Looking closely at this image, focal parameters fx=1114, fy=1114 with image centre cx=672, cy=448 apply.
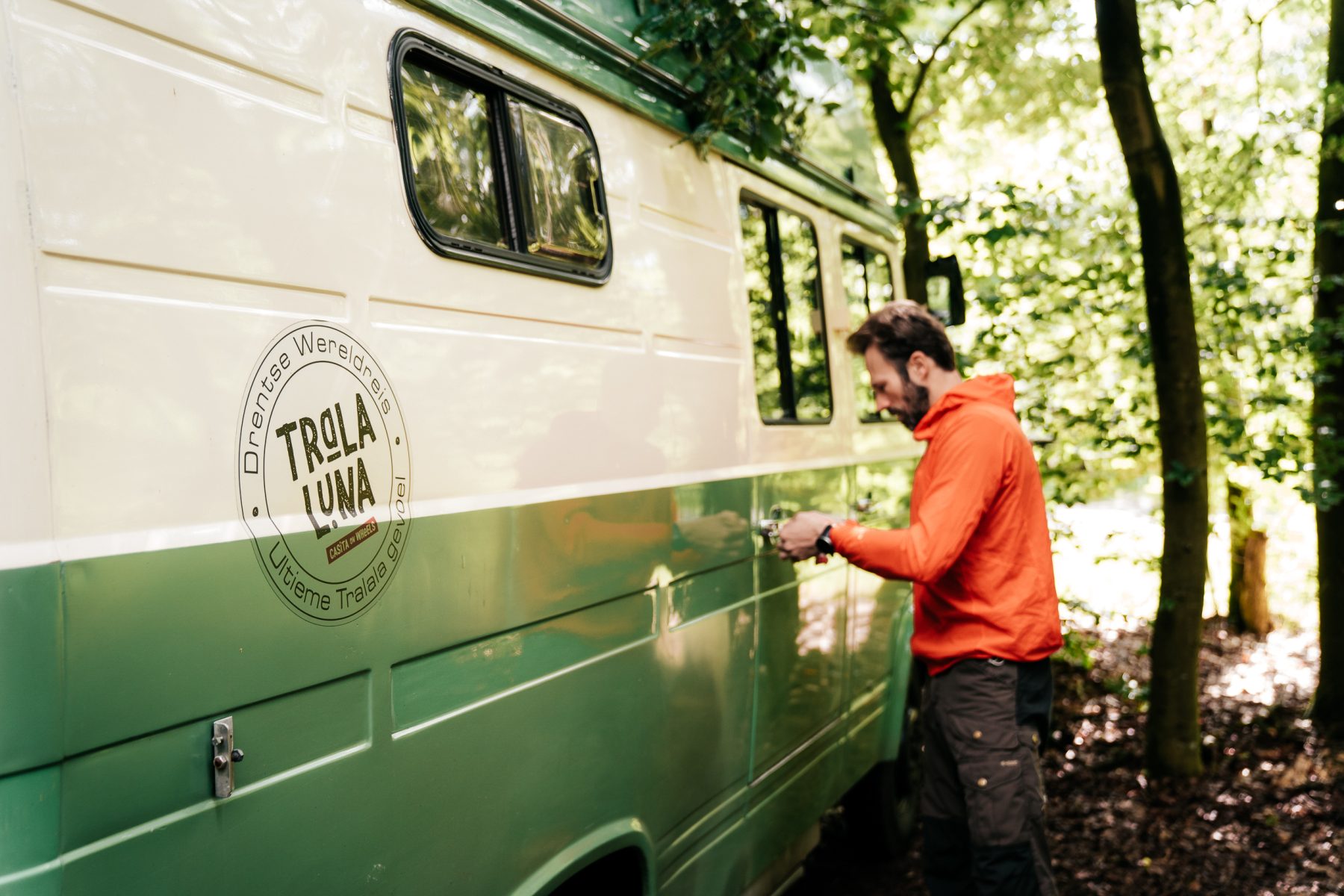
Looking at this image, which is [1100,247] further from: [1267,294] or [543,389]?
[543,389]

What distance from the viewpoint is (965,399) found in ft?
10.1

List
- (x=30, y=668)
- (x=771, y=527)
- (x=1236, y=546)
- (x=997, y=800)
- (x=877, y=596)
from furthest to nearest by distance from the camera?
(x=1236, y=546) → (x=877, y=596) → (x=771, y=527) → (x=997, y=800) → (x=30, y=668)

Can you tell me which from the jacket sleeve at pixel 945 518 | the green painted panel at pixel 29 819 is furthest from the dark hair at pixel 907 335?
the green painted panel at pixel 29 819

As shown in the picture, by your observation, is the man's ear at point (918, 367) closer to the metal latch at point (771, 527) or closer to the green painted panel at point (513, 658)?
the metal latch at point (771, 527)

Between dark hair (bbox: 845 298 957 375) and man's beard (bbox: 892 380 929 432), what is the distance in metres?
0.05

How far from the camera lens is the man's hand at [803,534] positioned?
10.1 ft

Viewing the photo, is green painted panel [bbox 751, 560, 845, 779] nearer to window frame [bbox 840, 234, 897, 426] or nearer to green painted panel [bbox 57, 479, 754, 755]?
window frame [bbox 840, 234, 897, 426]

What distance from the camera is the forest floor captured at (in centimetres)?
491

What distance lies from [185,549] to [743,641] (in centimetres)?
199

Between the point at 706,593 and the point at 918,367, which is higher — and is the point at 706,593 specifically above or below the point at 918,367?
below

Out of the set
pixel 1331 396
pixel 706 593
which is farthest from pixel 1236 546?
pixel 706 593

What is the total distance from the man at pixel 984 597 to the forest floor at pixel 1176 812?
199 cm

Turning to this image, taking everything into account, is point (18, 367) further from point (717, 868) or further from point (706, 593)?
point (717, 868)

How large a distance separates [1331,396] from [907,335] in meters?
4.41
